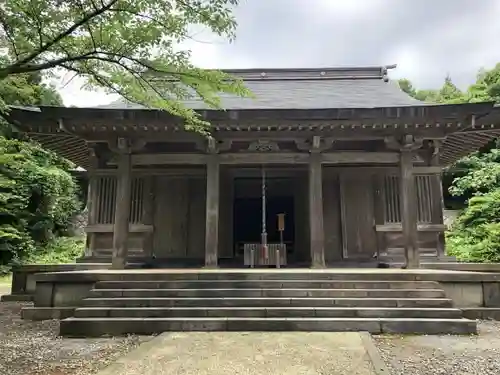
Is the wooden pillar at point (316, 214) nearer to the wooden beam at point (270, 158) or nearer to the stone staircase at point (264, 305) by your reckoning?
the wooden beam at point (270, 158)

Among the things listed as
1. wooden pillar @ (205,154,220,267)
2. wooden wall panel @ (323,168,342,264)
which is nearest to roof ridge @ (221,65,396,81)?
wooden wall panel @ (323,168,342,264)

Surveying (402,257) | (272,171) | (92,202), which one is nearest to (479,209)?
(402,257)

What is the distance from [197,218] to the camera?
938cm

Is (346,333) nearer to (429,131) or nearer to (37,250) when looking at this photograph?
(429,131)

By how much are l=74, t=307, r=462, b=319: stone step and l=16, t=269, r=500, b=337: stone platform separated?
13 mm

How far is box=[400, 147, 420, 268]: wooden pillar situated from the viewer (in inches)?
292

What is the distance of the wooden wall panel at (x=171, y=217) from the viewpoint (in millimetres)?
9219

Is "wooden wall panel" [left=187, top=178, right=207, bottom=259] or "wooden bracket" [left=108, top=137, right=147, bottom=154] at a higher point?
"wooden bracket" [left=108, top=137, right=147, bottom=154]

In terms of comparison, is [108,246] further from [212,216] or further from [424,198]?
[424,198]

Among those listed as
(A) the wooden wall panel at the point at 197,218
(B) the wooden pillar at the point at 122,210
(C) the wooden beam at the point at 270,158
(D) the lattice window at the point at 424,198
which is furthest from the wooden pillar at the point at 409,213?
(B) the wooden pillar at the point at 122,210

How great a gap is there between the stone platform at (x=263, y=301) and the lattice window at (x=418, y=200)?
2.94 metres

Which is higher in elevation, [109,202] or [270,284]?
[109,202]

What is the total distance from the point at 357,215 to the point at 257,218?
10.8 ft

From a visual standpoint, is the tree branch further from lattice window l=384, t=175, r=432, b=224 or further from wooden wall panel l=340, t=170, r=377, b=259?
lattice window l=384, t=175, r=432, b=224
